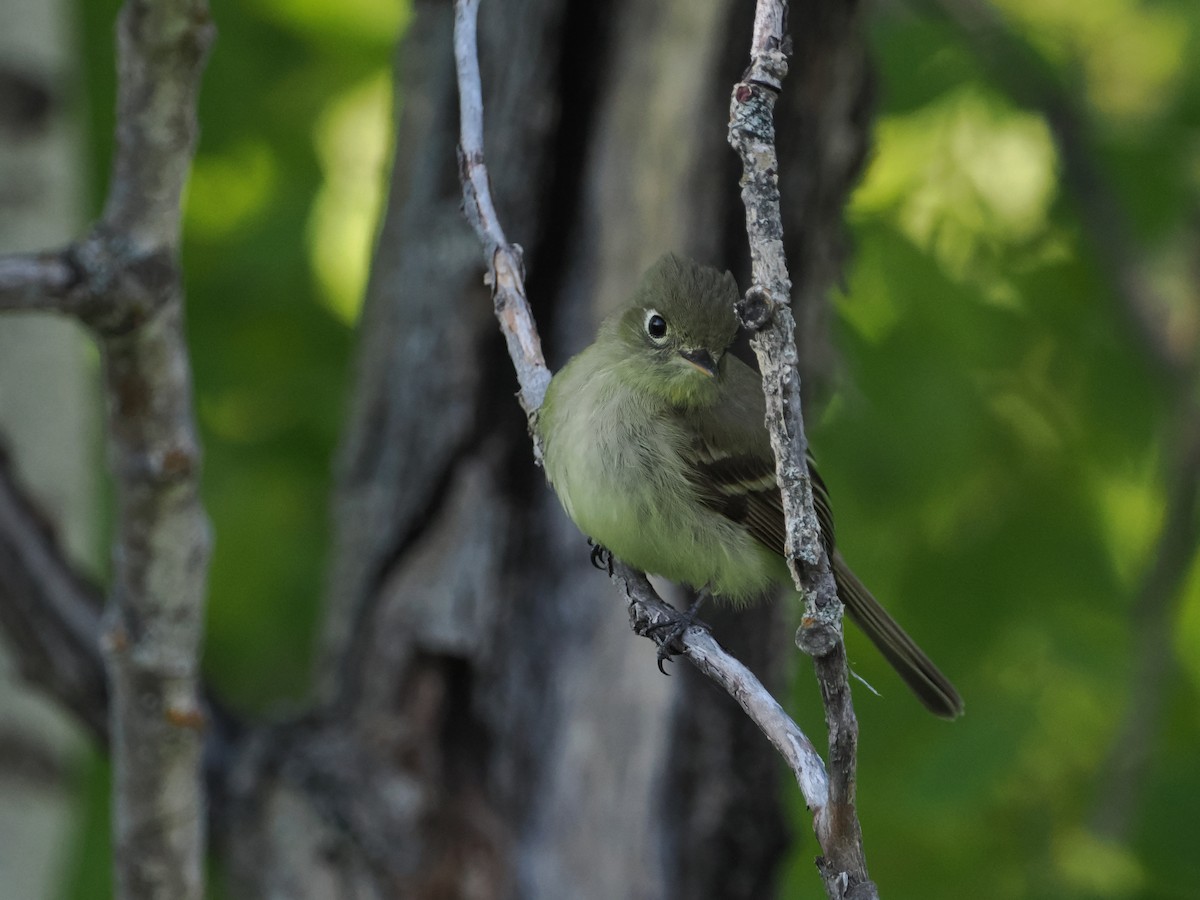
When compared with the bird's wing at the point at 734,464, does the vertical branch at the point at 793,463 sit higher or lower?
lower

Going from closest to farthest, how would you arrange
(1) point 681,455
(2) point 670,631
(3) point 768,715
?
(3) point 768,715
(2) point 670,631
(1) point 681,455

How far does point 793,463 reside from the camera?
73.1 inches

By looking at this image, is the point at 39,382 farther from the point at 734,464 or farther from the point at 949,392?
the point at 949,392

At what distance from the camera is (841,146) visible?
417 centimetres

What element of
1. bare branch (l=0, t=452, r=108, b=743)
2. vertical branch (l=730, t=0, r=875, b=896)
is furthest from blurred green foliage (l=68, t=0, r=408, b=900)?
vertical branch (l=730, t=0, r=875, b=896)

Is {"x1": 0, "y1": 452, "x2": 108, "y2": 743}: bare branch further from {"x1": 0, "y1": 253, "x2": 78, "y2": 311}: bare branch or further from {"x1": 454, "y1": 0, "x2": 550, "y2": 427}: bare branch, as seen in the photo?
{"x1": 454, "y1": 0, "x2": 550, "y2": 427}: bare branch

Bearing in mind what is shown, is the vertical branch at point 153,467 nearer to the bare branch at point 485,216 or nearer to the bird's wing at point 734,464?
the bare branch at point 485,216

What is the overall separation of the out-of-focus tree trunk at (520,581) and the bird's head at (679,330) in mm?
703

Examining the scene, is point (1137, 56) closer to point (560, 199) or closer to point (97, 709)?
point (560, 199)

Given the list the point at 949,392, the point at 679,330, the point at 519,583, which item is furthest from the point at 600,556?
the point at 949,392

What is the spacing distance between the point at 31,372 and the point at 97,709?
1.26 metres

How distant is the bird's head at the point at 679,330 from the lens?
3414mm

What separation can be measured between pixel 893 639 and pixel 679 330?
1017 mm

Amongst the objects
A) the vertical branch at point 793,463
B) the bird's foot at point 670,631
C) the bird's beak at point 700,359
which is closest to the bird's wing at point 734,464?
the bird's beak at point 700,359
